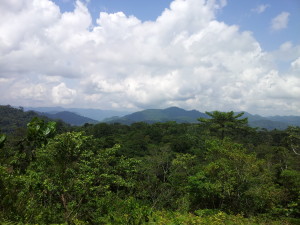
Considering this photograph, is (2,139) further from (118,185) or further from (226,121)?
(226,121)

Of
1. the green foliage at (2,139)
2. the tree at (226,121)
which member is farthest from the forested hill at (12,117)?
the green foliage at (2,139)

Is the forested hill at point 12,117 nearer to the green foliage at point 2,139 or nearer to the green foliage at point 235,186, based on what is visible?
the green foliage at point 235,186

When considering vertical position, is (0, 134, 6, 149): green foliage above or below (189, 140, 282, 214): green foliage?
above

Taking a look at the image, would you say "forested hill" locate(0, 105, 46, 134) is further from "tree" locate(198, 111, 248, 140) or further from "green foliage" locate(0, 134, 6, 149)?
"green foliage" locate(0, 134, 6, 149)

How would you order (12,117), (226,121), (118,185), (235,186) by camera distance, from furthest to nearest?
(12,117) → (226,121) → (235,186) → (118,185)

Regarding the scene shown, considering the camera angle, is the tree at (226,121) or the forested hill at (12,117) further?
the forested hill at (12,117)

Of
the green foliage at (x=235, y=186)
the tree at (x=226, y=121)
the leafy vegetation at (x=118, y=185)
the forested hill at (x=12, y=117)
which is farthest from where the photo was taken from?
the forested hill at (x=12, y=117)

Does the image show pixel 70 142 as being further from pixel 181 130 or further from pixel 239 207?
pixel 181 130

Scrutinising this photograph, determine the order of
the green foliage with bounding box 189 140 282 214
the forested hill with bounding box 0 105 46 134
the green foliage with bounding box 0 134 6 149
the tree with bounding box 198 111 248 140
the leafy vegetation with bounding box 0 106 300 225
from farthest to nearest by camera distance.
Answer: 1. the forested hill with bounding box 0 105 46 134
2. the tree with bounding box 198 111 248 140
3. the green foliage with bounding box 189 140 282 214
4. the leafy vegetation with bounding box 0 106 300 225
5. the green foliage with bounding box 0 134 6 149

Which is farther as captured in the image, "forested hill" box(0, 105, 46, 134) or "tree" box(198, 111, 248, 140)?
"forested hill" box(0, 105, 46, 134)

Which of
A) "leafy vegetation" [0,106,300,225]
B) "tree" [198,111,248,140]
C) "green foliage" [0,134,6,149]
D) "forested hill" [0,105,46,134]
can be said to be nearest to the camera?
"green foliage" [0,134,6,149]

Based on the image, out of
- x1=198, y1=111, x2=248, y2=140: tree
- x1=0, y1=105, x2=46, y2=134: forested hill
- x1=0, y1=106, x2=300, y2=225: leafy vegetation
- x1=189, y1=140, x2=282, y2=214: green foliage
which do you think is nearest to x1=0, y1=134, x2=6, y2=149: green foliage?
x1=0, y1=106, x2=300, y2=225: leafy vegetation

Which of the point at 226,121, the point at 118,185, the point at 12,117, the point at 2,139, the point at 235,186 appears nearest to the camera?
the point at 2,139

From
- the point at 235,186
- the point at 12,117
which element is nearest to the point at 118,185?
the point at 235,186
